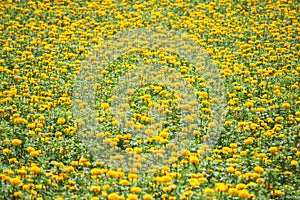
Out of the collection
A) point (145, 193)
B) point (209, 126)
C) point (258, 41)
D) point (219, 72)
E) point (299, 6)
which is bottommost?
point (145, 193)

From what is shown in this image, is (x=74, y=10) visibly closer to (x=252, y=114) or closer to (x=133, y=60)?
(x=133, y=60)

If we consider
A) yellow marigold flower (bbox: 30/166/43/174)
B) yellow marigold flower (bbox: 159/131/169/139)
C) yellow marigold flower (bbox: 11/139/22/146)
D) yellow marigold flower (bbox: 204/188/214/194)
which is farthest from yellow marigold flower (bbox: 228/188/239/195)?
yellow marigold flower (bbox: 11/139/22/146)

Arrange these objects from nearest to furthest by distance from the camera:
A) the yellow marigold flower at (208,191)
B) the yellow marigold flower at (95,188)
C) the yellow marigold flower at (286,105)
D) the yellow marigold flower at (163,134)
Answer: the yellow marigold flower at (208,191) → the yellow marigold flower at (95,188) → the yellow marigold flower at (163,134) → the yellow marigold flower at (286,105)

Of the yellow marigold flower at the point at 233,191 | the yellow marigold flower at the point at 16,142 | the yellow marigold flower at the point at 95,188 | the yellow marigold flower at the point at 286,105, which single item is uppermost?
the yellow marigold flower at the point at 286,105

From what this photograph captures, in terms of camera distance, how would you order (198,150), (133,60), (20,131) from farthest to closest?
1. (133,60)
2. (20,131)
3. (198,150)

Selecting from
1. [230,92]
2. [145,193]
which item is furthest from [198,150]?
[230,92]

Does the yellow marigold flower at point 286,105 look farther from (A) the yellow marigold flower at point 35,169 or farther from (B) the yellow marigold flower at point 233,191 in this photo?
(A) the yellow marigold flower at point 35,169

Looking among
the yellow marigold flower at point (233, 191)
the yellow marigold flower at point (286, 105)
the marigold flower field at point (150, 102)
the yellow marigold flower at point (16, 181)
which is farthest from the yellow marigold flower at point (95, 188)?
the yellow marigold flower at point (286, 105)

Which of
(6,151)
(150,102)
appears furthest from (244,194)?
(6,151)

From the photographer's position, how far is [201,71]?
845 centimetres

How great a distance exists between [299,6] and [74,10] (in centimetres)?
493

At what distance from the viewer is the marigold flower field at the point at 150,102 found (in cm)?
552

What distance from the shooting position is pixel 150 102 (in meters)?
7.35

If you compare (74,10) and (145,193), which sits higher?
(74,10)
